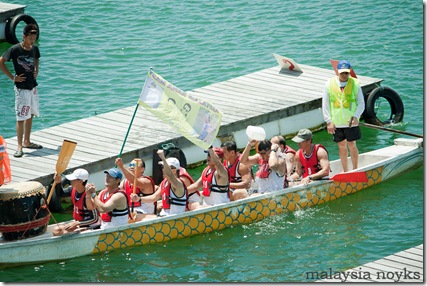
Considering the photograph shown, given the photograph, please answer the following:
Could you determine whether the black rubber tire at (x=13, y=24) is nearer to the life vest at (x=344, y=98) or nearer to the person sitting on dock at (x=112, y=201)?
the life vest at (x=344, y=98)

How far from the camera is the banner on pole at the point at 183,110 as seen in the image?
572 inches

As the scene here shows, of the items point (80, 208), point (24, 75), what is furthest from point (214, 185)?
point (24, 75)

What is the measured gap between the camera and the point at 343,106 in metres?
16.4

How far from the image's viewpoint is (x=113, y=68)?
24.4 m

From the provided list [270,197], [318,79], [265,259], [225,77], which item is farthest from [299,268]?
[225,77]

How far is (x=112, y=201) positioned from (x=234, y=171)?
2.44 metres

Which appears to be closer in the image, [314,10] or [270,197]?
[270,197]

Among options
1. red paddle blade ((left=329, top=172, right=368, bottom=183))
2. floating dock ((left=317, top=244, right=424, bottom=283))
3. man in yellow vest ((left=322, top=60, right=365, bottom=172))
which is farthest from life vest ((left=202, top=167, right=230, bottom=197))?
floating dock ((left=317, top=244, right=424, bottom=283))

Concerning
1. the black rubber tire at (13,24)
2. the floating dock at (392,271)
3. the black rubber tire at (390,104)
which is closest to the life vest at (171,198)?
the floating dock at (392,271)

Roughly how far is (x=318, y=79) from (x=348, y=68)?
187 inches

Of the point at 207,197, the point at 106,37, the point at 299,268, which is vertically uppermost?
the point at 106,37

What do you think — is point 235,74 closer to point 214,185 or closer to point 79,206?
point 214,185

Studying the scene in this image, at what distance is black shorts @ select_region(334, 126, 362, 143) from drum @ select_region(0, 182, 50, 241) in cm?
522

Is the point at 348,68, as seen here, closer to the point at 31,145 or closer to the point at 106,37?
the point at 31,145
